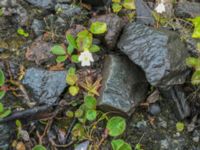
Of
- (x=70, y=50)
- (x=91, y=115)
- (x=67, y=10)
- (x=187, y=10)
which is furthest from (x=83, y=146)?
(x=187, y=10)

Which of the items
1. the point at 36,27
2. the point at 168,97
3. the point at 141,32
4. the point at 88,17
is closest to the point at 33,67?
the point at 36,27

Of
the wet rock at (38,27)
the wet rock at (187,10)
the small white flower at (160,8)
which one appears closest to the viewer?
the wet rock at (38,27)

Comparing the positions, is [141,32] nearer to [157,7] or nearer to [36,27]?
[157,7]

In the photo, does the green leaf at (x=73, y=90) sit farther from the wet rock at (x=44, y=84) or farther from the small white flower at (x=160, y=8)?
the small white flower at (x=160, y=8)

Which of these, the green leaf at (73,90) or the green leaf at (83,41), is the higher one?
the green leaf at (83,41)

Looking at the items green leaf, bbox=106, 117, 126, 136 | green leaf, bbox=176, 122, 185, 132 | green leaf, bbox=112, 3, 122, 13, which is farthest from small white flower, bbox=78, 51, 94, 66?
green leaf, bbox=176, 122, 185, 132

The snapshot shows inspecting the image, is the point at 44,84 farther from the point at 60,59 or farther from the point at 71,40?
the point at 71,40

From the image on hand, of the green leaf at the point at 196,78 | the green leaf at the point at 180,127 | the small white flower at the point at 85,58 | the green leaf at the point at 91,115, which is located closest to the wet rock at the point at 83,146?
the green leaf at the point at 91,115
